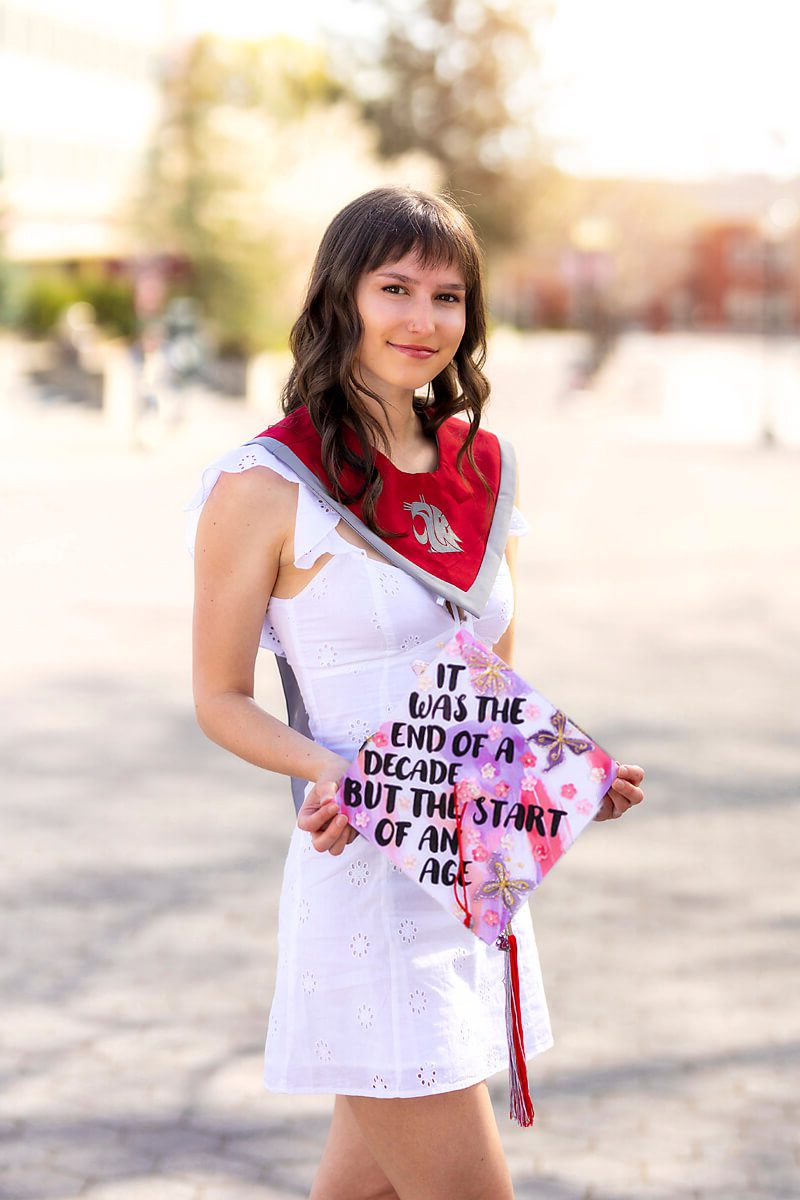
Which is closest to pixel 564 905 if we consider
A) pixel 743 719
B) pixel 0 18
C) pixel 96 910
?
pixel 96 910

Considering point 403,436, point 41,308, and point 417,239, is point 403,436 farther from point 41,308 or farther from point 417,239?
point 41,308

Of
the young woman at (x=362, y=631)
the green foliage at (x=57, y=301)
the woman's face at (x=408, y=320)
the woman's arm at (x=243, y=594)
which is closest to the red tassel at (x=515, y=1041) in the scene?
the young woman at (x=362, y=631)

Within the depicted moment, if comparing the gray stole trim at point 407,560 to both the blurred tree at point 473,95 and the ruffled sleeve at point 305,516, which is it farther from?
the blurred tree at point 473,95

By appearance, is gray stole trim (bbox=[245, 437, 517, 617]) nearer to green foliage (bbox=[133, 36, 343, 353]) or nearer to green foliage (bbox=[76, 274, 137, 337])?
green foliage (bbox=[133, 36, 343, 353])

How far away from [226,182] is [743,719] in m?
32.3

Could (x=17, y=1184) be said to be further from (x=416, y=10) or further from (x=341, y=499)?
(x=416, y=10)

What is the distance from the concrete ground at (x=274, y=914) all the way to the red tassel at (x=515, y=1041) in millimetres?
1480

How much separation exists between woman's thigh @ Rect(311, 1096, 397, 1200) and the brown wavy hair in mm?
976

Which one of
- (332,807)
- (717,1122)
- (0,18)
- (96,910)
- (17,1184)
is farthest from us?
(0,18)

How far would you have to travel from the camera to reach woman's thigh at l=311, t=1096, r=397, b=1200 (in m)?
2.51

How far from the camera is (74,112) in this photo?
5916 cm

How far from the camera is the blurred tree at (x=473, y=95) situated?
59.9 m

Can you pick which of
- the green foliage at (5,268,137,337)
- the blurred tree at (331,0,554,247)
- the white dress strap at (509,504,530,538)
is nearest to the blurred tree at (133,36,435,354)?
the green foliage at (5,268,137,337)

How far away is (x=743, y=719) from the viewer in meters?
8.63
